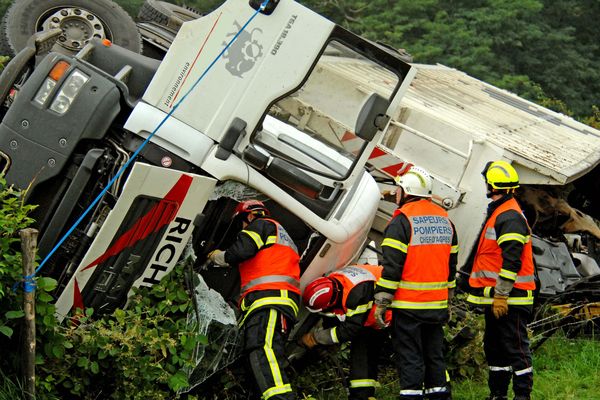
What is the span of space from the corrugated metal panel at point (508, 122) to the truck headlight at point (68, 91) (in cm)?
400

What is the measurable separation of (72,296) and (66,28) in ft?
11.8

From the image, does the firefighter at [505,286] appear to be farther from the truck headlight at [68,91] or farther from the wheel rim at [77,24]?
the wheel rim at [77,24]

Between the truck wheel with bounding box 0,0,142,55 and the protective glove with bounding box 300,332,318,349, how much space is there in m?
3.15

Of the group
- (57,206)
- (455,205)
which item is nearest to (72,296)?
(57,206)

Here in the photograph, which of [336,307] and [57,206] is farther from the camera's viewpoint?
[336,307]

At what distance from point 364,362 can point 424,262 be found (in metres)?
0.77

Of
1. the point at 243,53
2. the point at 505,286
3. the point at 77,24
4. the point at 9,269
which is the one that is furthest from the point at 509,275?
the point at 77,24

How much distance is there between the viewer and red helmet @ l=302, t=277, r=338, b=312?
585cm

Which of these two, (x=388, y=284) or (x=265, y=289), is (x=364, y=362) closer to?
(x=388, y=284)

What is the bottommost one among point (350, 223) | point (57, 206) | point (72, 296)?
point (72, 296)

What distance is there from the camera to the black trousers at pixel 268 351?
541cm

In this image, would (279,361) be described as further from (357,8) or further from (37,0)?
(357,8)

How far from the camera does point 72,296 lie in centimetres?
507

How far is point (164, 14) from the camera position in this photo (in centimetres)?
931
